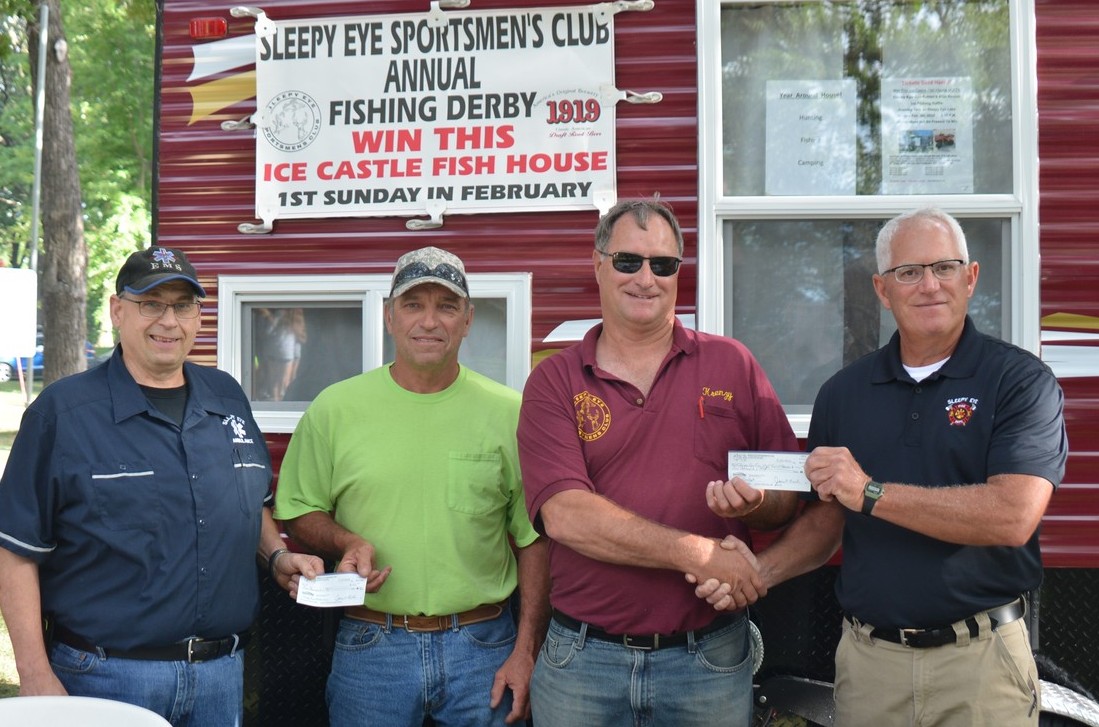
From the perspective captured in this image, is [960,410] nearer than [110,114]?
Yes

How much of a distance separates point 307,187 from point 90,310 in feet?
122

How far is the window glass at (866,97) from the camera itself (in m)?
3.29

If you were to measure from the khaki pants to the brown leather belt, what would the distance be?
105 cm

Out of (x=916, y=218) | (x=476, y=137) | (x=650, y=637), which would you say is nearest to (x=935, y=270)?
(x=916, y=218)

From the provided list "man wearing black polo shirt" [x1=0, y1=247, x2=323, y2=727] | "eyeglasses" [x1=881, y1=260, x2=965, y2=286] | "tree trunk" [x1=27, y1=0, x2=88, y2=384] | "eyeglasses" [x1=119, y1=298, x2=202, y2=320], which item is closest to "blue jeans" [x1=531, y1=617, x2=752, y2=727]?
"man wearing black polo shirt" [x1=0, y1=247, x2=323, y2=727]

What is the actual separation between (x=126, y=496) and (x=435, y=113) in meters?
1.65

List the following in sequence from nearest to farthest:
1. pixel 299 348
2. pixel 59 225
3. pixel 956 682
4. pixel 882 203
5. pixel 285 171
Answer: pixel 956 682 < pixel 882 203 < pixel 285 171 < pixel 299 348 < pixel 59 225

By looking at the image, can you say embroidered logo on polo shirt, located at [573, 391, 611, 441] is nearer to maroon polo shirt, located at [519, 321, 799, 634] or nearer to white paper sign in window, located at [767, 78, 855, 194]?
maroon polo shirt, located at [519, 321, 799, 634]

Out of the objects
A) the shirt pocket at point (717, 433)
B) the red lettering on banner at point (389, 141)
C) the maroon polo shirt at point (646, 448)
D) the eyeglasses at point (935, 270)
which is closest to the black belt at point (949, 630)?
the maroon polo shirt at point (646, 448)

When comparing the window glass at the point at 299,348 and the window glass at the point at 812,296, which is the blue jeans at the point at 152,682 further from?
the window glass at the point at 812,296

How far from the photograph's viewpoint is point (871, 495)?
7.71ft

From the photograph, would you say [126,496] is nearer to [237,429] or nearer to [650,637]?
[237,429]

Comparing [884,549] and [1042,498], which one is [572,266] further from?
[1042,498]

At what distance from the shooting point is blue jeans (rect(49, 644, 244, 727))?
2559mm
